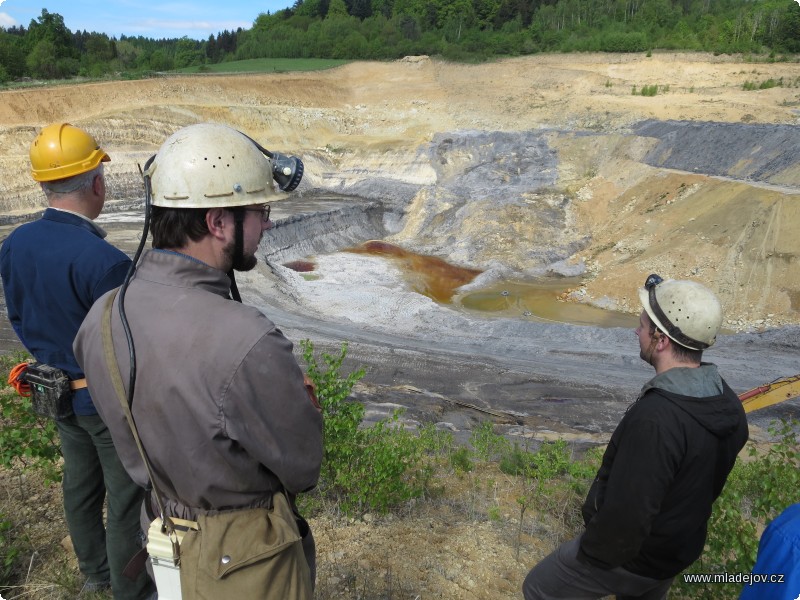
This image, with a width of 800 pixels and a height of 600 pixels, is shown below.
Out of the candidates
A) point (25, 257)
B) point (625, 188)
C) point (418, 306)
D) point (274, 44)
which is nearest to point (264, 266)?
point (418, 306)

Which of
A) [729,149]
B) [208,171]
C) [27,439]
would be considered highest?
[208,171]

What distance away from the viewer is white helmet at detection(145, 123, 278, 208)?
1.86 metres

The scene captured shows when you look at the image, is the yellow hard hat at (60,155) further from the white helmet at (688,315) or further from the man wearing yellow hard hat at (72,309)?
the white helmet at (688,315)

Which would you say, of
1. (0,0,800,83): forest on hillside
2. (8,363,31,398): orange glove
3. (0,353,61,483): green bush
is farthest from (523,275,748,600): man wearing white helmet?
(0,0,800,83): forest on hillside

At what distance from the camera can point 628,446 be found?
2.17 m

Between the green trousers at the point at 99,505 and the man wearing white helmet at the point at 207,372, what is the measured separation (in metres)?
1.07

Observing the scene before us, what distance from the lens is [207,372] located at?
62.9 inches

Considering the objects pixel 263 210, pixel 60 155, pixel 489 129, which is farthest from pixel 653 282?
pixel 489 129

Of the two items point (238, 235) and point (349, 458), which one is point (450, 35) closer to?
point (349, 458)

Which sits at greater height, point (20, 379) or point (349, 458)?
point (20, 379)

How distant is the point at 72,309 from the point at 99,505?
114 cm

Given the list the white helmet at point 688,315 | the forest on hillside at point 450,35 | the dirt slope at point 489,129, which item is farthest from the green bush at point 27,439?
the forest on hillside at point 450,35

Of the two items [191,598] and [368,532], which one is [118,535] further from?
[368,532]

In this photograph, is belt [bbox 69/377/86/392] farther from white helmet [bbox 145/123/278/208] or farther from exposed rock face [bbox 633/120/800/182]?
exposed rock face [bbox 633/120/800/182]
